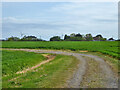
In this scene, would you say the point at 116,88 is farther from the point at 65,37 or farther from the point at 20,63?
the point at 65,37

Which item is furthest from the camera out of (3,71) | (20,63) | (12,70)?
(20,63)

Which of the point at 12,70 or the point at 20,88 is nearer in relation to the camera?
the point at 20,88

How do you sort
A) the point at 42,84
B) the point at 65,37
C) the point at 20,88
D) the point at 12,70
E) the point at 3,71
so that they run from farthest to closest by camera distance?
the point at 65,37, the point at 12,70, the point at 3,71, the point at 42,84, the point at 20,88

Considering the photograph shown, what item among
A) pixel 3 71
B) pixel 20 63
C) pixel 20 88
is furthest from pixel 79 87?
pixel 20 63

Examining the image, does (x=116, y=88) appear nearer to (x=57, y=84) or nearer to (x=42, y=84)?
(x=57, y=84)

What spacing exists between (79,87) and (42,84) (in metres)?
1.87

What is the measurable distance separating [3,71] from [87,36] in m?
113

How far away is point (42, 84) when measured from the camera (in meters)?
10.1

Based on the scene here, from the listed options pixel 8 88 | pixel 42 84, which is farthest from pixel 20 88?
pixel 42 84

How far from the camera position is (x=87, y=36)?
126m

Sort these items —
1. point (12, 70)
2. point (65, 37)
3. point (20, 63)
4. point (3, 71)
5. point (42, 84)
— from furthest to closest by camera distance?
1. point (65, 37)
2. point (20, 63)
3. point (12, 70)
4. point (3, 71)
5. point (42, 84)

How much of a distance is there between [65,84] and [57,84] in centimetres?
41

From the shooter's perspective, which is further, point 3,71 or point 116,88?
point 3,71

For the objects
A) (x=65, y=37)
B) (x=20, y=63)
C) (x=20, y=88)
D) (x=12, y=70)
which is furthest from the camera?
(x=65, y=37)
